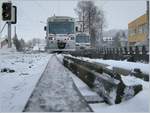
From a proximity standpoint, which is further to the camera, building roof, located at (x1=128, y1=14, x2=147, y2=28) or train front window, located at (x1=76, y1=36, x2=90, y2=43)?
building roof, located at (x1=128, y1=14, x2=147, y2=28)

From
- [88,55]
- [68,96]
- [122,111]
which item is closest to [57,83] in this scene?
[68,96]

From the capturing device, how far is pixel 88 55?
34.8 metres

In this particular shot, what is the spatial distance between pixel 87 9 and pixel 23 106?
230ft

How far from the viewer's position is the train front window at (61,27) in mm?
33156

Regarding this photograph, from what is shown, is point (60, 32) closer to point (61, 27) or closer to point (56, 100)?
point (61, 27)

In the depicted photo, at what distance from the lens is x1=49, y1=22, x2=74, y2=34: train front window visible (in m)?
33.2

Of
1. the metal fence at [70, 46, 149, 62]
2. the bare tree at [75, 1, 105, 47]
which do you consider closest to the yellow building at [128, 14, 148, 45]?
the bare tree at [75, 1, 105, 47]

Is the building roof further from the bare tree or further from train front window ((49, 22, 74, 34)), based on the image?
train front window ((49, 22, 74, 34))

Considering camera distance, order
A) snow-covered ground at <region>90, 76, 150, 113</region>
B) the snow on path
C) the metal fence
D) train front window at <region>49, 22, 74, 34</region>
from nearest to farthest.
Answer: snow-covered ground at <region>90, 76, 150, 113</region>, the snow on path, the metal fence, train front window at <region>49, 22, 74, 34</region>

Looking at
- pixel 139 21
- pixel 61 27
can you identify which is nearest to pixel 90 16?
pixel 139 21

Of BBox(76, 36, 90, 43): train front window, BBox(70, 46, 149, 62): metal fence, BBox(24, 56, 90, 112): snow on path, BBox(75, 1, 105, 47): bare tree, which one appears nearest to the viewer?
BBox(24, 56, 90, 112): snow on path

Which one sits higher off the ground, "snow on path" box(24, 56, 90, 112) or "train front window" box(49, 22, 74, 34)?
"train front window" box(49, 22, 74, 34)

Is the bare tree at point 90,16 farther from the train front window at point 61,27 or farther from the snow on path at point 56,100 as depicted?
the snow on path at point 56,100

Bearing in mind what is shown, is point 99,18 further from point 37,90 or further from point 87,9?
point 37,90
